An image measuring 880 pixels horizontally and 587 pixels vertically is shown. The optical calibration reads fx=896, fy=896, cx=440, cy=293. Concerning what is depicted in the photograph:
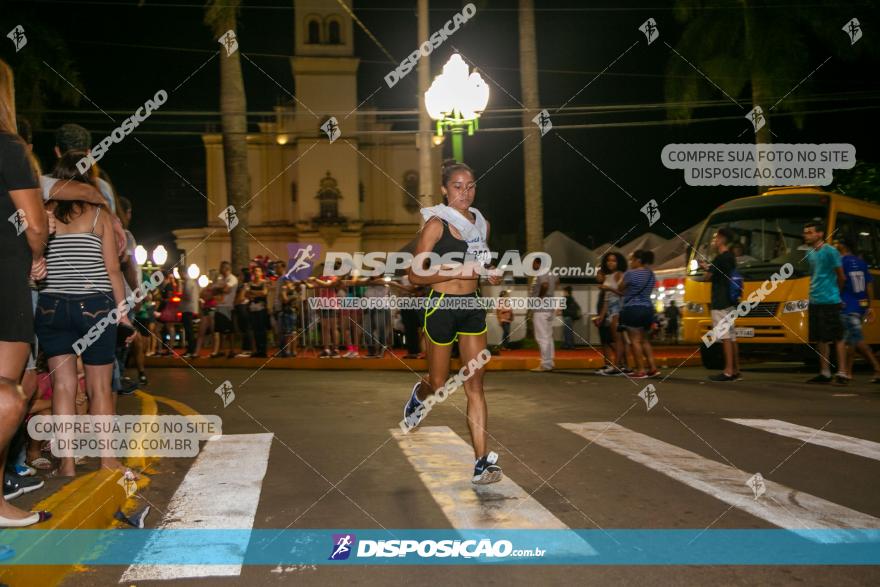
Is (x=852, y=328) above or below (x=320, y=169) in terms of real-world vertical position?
below

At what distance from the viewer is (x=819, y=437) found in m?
7.73

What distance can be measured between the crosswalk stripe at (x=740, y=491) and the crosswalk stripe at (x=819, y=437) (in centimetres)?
126

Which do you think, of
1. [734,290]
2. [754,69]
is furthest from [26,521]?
[754,69]

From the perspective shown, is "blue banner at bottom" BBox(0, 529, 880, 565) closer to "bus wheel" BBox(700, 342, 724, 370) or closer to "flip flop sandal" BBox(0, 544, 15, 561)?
"flip flop sandal" BBox(0, 544, 15, 561)

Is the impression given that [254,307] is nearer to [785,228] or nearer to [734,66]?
[785,228]

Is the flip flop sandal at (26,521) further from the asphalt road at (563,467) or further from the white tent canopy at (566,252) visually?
the white tent canopy at (566,252)

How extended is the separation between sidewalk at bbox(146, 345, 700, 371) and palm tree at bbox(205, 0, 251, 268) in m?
4.33

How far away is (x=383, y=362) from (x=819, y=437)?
9.37 m

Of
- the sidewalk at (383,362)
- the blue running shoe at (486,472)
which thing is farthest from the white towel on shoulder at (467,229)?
the sidewalk at (383,362)

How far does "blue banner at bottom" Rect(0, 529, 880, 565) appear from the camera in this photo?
4.24 m

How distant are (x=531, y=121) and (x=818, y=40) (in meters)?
10.9

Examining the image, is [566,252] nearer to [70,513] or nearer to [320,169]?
[70,513]

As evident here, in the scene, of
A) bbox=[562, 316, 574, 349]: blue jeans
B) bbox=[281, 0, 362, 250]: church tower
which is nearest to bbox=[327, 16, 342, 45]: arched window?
bbox=[281, 0, 362, 250]: church tower

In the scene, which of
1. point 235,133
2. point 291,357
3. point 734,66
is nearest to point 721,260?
point 291,357
